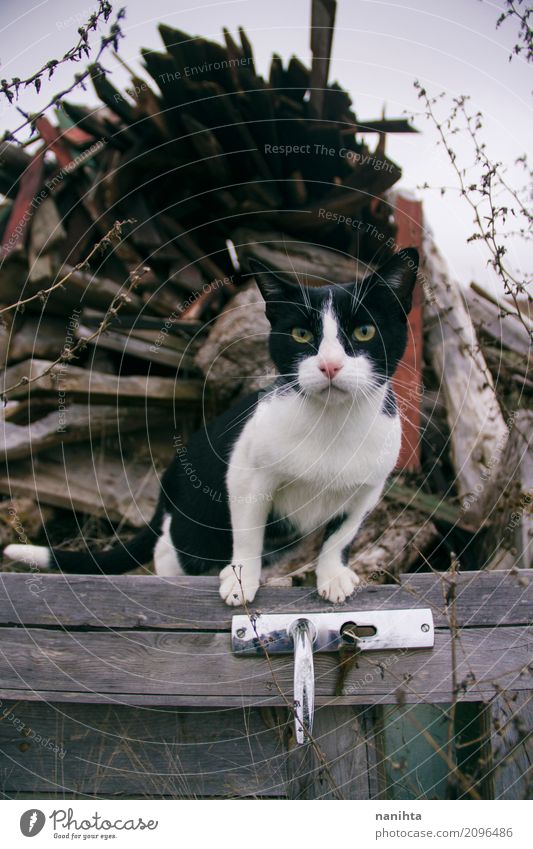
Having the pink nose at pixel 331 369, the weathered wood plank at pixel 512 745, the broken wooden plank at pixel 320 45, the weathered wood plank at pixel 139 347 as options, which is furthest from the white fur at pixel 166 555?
the broken wooden plank at pixel 320 45

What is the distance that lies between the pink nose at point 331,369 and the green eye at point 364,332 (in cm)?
17

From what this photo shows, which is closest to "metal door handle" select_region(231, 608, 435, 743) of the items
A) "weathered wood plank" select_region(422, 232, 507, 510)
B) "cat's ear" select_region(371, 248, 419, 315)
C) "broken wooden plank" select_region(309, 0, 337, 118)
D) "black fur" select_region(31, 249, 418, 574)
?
"black fur" select_region(31, 249, 418, 574)

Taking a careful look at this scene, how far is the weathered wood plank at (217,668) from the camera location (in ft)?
6.27

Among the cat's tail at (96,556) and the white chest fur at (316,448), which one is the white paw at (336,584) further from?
the cat's tail at (96,556)

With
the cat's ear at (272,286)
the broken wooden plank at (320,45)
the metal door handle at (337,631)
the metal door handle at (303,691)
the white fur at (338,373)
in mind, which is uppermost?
the broken wooden plank at (320,45)

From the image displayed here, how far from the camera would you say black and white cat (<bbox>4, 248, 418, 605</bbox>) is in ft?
6.43

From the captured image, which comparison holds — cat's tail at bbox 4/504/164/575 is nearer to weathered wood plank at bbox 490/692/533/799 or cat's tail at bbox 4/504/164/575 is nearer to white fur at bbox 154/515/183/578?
white fur at bbox 154/515/183/578

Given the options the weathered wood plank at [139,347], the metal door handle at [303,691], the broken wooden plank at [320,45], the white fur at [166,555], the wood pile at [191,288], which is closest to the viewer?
the metal door handle at [303,691]

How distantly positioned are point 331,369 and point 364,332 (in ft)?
0.72

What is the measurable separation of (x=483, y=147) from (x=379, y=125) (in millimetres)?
633

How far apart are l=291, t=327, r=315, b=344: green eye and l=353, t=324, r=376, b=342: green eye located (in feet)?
0.44

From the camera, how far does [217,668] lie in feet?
6.28

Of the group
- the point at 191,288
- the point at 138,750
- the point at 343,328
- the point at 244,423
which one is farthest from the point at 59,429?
the point at 343,328
